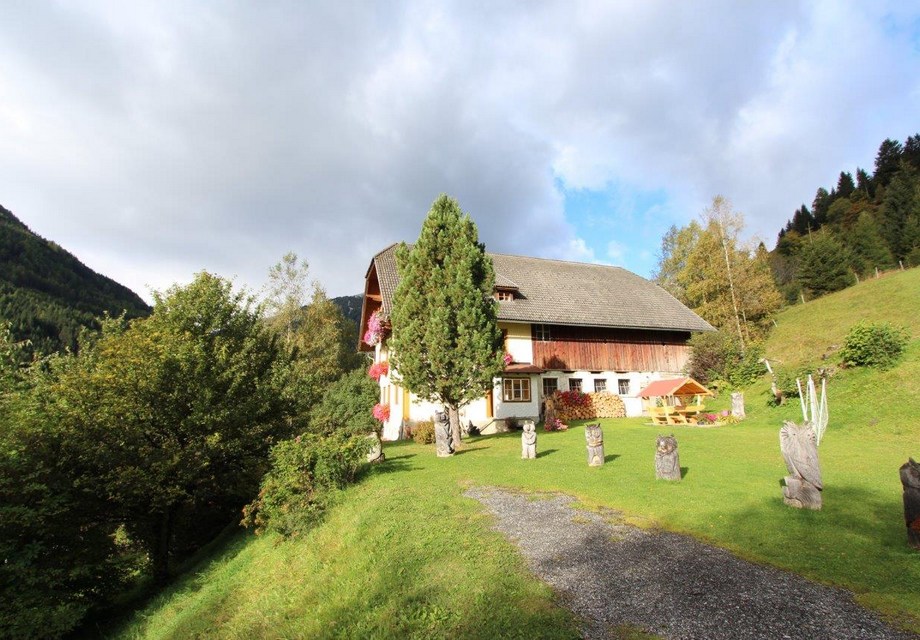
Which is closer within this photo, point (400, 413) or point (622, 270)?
point (400, 413)

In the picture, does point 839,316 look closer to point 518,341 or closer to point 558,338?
point 558,338

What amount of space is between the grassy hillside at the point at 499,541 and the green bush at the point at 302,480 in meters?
0.48

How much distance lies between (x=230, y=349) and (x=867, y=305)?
138ft

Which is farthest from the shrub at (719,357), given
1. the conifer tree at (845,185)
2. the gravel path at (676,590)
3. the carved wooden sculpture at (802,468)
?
the conifer tree at (845,185)

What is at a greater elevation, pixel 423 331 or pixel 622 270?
pixel 622 270

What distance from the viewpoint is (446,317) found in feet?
53.7

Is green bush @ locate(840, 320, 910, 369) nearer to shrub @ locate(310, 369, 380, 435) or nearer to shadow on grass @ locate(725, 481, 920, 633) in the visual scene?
shadow on grass @ locate(725, 481, 920, 633)

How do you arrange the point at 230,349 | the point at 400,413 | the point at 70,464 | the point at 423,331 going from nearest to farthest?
the point at 70,464 → the point at 230,349 → the point at 423,331 → the point at 400,413

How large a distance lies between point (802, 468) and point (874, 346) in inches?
600

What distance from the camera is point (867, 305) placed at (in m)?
34.6

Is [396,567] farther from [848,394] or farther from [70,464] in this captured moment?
[848,394]

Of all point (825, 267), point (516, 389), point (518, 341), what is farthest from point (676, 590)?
point (825, 267)

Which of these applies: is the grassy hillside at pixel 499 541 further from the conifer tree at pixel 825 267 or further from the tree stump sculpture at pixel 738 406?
the conifer tree at pixel 825 267

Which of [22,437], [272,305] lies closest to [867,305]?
[272,305]
